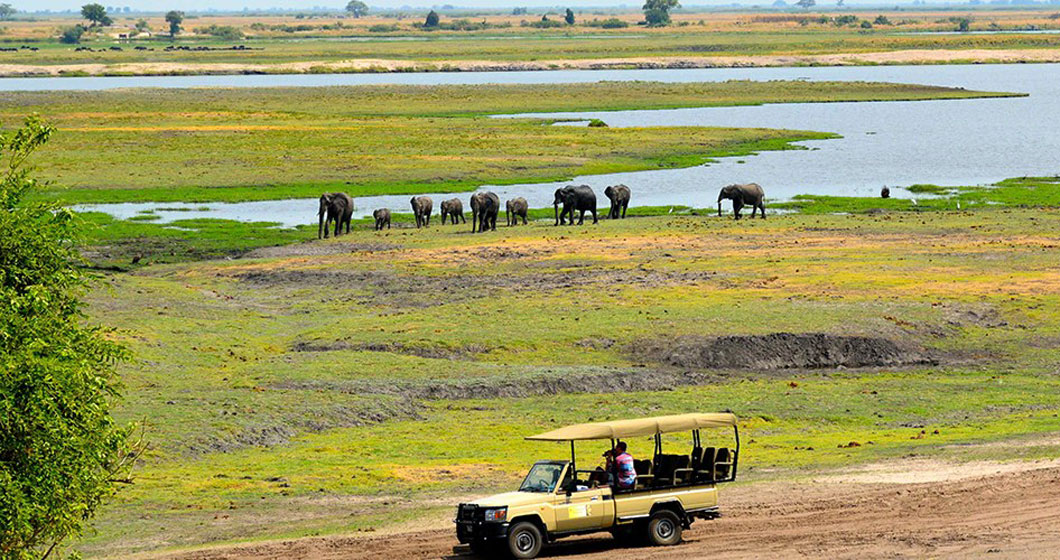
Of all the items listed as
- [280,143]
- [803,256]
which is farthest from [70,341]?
[280,143]

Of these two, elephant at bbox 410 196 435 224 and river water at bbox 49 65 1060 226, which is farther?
river water at bbox 49 65 1060 226

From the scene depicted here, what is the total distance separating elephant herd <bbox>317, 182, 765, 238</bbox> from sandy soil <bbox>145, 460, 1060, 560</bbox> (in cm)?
3717

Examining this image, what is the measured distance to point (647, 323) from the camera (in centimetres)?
4456

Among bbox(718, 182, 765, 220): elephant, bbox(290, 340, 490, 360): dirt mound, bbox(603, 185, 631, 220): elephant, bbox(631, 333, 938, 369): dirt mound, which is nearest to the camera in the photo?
bbox(631, 333, 938, 369): dirt mound

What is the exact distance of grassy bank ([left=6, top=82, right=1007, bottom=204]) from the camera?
84000mm

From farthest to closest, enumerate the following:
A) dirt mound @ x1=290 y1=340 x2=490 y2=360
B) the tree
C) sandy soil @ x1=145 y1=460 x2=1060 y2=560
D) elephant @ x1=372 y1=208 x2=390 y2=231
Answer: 1. elephant @ x1=372 y1=208 x2=390 y2=231
2. dirt mound @ x1=290 y1=340 x2=490 y2=360
3. sandy soil @ x1=145 y1=460 x2=1060 y2=560
4. the tree

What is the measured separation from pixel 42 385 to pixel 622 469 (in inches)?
373

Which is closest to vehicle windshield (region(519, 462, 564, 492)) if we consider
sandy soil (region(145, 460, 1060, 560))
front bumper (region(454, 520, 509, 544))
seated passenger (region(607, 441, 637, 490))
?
seated passenger (region(607, 441, 637, 490))

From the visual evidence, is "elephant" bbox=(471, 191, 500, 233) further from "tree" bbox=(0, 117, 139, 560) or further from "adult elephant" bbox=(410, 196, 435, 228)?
"tree" bbox=(0, 117, 139, 560)

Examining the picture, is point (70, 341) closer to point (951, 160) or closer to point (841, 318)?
point (841, 318)

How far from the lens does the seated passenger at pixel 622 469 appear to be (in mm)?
24734

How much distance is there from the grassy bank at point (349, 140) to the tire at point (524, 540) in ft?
149

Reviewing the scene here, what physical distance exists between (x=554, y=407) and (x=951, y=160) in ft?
219

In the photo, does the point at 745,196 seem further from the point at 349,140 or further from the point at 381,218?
the point at 349,140
